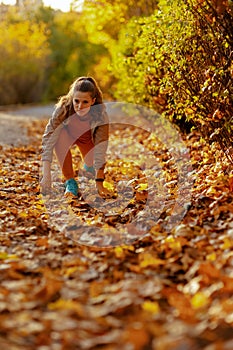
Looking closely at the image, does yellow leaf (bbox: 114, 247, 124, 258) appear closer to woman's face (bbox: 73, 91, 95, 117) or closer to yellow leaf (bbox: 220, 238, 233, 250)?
yellow leaf (bbox: 220, 238, 233, 250)

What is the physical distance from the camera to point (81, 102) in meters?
4.46

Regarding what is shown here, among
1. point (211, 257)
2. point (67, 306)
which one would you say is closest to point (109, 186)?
point (211, 257)

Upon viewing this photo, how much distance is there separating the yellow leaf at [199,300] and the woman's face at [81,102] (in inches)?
100

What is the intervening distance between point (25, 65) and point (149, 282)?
17.1 m

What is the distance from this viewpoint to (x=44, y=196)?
14.4 feet

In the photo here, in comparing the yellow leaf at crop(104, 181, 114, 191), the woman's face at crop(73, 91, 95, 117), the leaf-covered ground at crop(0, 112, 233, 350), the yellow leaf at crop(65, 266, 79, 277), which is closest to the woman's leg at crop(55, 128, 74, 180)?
the woman's face at crop(73, 91, 95, 117)

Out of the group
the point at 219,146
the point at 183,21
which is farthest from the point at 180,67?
the point at 219,146

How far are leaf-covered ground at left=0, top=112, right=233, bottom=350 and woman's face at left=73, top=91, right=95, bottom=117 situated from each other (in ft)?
3.50

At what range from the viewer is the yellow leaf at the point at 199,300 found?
2193mm

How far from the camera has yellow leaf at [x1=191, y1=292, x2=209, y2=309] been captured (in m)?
2.19

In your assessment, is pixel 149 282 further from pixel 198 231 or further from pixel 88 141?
pixel 88 141

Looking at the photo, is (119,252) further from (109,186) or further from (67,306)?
(109,186)

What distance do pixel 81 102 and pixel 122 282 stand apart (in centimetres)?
232

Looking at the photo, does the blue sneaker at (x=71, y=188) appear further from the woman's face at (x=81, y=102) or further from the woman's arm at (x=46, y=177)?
the woman's face at (x=81, y=102)
